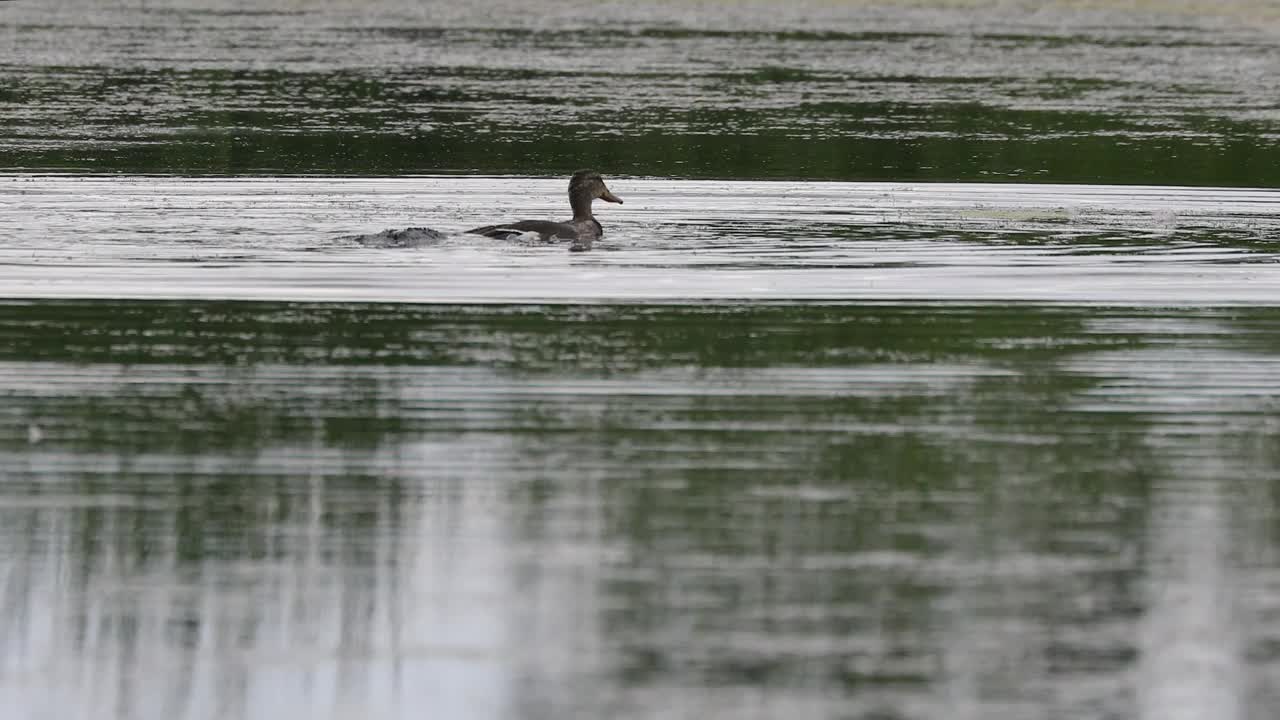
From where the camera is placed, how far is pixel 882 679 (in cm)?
722

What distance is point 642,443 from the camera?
1030cm

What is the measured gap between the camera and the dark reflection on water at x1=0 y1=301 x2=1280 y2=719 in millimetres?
7227

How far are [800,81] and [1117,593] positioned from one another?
1255 inches

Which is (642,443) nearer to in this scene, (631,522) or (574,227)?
(631,522)

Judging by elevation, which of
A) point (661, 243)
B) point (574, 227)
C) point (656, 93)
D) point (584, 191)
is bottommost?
point (661, 243)

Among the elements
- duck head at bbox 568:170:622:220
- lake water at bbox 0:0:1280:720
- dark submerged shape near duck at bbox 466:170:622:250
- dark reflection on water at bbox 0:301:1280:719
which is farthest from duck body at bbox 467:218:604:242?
dark reflection on water at bbox 0:301:1280:719

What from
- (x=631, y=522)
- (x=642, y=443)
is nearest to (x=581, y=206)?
(x=642, y=443)

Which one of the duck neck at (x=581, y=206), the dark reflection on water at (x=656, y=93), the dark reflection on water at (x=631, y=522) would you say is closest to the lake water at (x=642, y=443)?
the dark reflection on water at (x=631, y=522)

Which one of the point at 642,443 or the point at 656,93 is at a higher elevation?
the point at 656,93

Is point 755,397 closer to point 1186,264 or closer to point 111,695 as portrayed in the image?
point 111,695

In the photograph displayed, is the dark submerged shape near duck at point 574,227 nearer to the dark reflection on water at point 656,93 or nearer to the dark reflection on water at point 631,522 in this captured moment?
the dark reflection on water at point 631,522

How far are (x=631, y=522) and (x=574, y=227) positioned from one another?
9817 mm

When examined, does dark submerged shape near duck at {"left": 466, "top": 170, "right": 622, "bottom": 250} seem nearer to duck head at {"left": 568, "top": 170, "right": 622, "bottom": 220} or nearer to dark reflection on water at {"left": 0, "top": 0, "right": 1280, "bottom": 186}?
duck head at {"left": 568, "top": 170, "right": 622, "bottom": 220}

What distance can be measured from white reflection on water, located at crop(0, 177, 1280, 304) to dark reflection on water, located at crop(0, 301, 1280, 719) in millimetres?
2092
